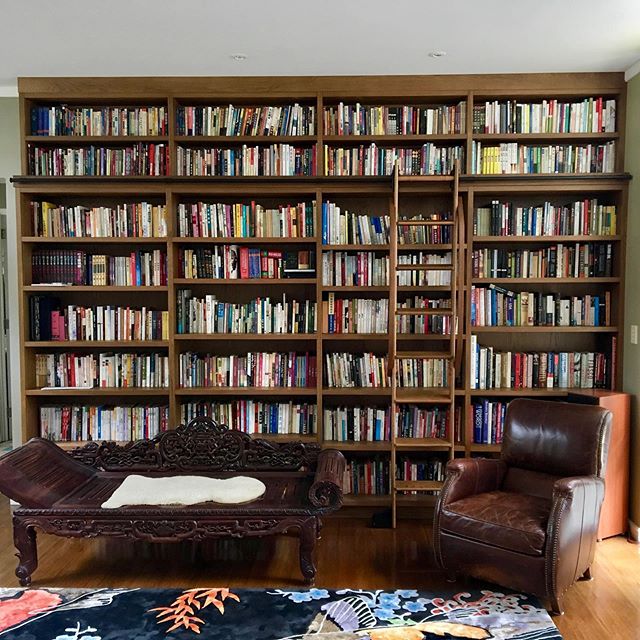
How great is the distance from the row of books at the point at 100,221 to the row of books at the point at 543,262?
2.23 meters

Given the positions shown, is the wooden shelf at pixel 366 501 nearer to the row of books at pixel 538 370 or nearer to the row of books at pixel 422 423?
the row of books at pixel 422 423

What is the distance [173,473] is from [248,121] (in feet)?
7.87

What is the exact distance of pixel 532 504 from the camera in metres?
3.20

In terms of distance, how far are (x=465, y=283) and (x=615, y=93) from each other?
63.3 inches

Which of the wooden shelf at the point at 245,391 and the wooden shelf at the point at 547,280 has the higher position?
the wooden shelf at the point at 547,280

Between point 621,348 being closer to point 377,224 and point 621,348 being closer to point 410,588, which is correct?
point 377,224

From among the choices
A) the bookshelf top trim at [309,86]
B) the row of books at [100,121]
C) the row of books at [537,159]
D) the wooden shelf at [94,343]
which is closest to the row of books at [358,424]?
the wooden shelf at [94,343]

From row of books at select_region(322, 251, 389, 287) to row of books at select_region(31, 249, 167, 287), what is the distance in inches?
45.3

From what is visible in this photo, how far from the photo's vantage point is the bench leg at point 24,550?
3.24 m

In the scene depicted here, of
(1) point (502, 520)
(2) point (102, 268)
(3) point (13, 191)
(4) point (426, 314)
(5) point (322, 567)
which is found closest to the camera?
(1) point (502, 520)

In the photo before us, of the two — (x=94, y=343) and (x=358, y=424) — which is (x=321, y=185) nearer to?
(x=358, y=424)

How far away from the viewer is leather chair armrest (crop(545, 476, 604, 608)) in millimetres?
2857

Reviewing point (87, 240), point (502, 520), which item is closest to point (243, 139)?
point (87, 240)

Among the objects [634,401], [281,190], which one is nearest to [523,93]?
[281,190]
